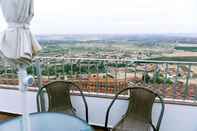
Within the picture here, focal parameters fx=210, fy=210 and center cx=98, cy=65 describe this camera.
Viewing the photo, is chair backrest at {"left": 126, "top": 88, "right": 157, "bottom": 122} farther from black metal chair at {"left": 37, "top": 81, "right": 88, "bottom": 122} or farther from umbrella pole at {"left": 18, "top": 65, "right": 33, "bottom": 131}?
umbrella pole at {"left": 18, "top": 65, "right": 33, "bottom": 131}

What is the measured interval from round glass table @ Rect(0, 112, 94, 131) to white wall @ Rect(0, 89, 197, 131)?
935 mm

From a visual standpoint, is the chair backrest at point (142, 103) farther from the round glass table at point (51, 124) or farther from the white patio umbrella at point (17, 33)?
the white patio umbrella at point (17, 33)

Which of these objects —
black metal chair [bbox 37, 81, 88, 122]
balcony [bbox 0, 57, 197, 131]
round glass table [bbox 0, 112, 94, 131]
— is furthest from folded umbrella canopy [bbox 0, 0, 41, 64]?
black metal chair [bbox 37, 81, 88, 122]

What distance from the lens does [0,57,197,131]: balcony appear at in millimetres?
2551

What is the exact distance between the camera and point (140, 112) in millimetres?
2420

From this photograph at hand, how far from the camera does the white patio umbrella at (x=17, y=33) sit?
1.26 meters

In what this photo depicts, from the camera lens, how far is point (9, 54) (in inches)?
52.7

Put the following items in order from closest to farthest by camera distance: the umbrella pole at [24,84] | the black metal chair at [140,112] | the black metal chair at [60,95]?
the umbrella pole at [24,84], the black metal chair at [140,112], the black metal chair at [60,95]

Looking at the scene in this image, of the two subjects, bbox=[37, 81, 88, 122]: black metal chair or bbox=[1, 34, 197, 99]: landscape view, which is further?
bbox=[37, 81, 88, 122]: black metal chair

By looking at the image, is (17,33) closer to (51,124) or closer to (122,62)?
(51,124)

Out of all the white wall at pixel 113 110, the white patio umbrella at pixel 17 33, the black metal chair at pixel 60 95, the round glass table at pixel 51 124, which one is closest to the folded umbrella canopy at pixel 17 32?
the white patio umbrella at pixel 17 33

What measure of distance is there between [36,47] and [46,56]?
169 centimetres

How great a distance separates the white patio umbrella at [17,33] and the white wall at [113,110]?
1.60 metres

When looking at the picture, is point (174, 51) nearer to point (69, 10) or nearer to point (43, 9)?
point (69, 10)
